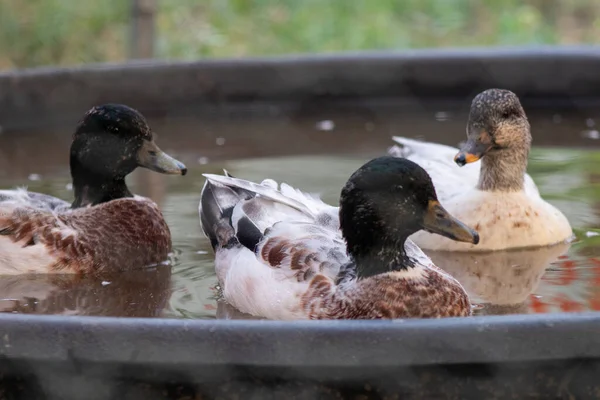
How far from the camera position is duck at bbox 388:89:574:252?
5363 mm

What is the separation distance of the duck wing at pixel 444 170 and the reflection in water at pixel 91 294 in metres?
1.29

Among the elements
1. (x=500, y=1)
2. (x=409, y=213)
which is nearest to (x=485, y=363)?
(x=409, y=213)

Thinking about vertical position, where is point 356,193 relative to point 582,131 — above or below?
above

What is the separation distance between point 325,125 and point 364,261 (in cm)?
341

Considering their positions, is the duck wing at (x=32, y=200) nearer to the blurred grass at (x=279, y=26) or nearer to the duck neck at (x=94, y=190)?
the duck neck at (x=94, y=190)

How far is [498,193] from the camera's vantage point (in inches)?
217

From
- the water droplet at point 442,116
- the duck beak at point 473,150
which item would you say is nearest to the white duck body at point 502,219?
the duck beak at point 473,150

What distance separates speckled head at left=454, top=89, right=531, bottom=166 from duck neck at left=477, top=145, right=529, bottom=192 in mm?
30

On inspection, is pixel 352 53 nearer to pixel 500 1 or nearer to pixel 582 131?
pixel 582 131

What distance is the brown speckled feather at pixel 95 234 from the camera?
5098mm

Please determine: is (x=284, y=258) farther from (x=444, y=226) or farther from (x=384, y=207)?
(x=444, y=226)

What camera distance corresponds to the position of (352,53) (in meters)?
7.64

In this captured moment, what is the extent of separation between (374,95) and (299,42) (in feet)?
8.37

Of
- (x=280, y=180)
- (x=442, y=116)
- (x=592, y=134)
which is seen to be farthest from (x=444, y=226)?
(x=442, y=116)
